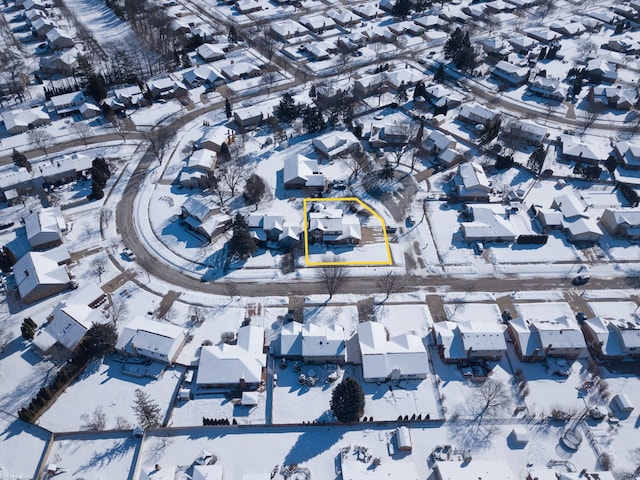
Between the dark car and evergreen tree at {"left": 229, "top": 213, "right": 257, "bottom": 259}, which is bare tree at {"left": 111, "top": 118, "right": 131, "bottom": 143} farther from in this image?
the dark car

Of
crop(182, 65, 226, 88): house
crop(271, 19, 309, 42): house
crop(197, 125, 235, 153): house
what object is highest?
crop(271, 19, 309, 42): house

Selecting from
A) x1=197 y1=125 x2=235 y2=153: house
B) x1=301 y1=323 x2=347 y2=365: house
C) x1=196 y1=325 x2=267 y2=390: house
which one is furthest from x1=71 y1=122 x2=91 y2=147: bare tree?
x1=301 y1=323 x2=347 y2=365: house

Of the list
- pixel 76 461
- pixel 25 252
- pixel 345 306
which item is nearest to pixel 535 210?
pixel 345 306

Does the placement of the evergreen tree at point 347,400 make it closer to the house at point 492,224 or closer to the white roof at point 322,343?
the white roof at point 322,343

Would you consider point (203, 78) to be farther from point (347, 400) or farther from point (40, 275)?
point (347, 400)

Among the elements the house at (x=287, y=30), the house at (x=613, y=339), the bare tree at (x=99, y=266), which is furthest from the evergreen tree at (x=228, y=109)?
the house at (x=613, y=339)

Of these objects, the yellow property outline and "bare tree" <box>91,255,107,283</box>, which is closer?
"bare tree" <box>91,255,107,283</box>

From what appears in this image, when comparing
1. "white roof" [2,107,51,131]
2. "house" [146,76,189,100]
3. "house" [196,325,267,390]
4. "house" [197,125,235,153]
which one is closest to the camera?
"house" [196,325,267,390]

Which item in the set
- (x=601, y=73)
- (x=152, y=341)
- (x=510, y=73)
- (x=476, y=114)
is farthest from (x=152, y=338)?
(x=601, y=73)
